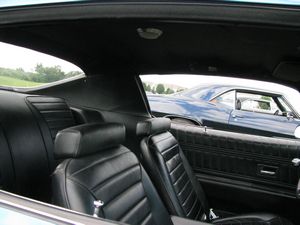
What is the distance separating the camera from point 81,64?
2.98 m

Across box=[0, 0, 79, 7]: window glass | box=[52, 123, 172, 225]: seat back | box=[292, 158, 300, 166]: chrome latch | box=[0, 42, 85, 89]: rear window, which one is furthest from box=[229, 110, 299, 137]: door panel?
box=[0, 0, 79, 7]: window glass

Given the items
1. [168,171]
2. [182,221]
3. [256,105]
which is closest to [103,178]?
[182,221]

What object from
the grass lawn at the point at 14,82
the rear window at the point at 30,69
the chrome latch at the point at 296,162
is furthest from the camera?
the chrome latch at the point at 296,162

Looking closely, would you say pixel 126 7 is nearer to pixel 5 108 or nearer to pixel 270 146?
pixel 5 108

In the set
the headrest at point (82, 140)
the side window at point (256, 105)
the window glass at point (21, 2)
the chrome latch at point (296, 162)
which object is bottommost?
the side window at point (256, 105)

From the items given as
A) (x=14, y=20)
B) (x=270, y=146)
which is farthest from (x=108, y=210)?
(x=270, y=146)

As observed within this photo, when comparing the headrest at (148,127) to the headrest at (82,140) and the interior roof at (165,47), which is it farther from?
the headrest at (82,140)

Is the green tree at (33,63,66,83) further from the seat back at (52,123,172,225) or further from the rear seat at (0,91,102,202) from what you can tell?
the seat back at (52,123,172,225)

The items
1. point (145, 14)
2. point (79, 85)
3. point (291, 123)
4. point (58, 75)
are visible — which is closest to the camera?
point (145, 14)

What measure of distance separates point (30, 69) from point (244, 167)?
1732 millimetres

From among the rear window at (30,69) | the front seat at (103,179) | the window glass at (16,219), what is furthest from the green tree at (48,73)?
the window glass at (16,219)

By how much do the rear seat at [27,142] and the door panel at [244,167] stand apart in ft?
3.68

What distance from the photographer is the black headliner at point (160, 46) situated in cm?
159

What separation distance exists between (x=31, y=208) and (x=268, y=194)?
2204 mm
